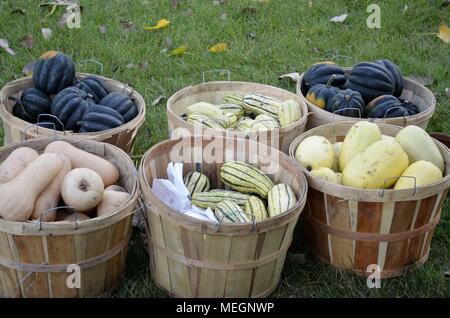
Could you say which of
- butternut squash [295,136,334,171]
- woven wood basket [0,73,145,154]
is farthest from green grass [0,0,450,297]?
butternut squash [295,136,334,171]

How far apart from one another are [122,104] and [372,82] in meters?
1.60

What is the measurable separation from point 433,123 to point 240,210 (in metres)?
2.31

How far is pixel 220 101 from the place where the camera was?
4281 mm

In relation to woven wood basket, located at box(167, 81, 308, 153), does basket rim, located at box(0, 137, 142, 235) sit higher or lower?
higher

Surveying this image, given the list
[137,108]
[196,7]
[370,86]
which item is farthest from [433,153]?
[196,7]

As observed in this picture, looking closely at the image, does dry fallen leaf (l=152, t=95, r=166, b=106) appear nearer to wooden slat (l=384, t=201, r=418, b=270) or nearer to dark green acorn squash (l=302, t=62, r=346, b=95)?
dark green acorn squash (l=302, t=62, r=346, b=95)

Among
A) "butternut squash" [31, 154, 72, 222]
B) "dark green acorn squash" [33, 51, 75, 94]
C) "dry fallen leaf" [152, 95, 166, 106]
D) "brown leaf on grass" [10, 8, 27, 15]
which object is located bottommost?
"dry fallen leaf" [152, 95, 166, 106]

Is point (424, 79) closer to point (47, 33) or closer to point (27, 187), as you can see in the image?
point (47, 33)

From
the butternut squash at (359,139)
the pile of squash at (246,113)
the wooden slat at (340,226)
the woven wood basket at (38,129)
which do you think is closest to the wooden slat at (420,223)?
the wooden slat at (340,226)

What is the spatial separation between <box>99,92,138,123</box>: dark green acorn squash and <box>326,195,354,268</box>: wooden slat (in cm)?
138

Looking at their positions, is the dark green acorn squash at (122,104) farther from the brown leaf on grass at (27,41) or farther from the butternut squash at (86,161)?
the brown leaf on grass at (27,41)

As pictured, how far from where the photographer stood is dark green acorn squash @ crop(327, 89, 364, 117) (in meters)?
3.84

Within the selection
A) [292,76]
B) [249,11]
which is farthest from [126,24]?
[292,76]

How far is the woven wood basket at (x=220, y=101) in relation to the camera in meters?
3.59
